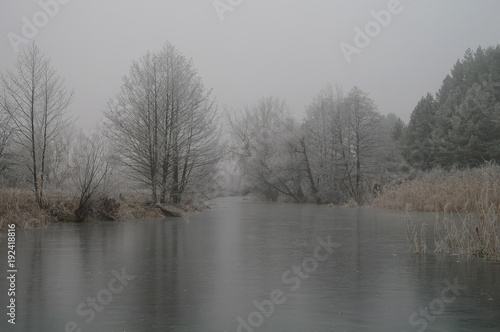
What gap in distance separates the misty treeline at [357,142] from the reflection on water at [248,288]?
24005 mm

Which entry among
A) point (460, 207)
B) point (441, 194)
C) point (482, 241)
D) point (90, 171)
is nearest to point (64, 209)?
point (90, 171)

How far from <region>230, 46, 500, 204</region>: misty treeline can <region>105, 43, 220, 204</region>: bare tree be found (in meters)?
12.9

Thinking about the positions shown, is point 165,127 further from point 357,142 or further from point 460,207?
point 357,142

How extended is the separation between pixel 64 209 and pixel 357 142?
88.9 ft

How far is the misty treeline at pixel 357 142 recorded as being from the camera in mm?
39188

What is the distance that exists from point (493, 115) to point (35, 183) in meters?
37.0

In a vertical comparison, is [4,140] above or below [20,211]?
above

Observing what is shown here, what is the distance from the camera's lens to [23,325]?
15.0 ft

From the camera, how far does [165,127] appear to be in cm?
2459

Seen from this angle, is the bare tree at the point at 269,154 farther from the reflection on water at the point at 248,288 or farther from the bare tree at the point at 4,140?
the reflection on water at the point at 248,288

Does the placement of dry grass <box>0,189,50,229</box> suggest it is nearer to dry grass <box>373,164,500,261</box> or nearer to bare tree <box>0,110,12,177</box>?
bare tree <box>0,110,12,177</box>

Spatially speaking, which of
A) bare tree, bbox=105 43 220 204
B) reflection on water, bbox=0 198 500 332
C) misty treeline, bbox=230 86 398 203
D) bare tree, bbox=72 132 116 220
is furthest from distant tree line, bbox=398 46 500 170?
reflection on water, bbox=0 198 500 332

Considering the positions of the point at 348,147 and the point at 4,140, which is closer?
the point at 4,140

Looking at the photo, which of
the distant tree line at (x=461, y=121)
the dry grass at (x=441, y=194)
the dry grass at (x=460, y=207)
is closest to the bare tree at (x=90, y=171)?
the dry grass at (x=460, y=207)
